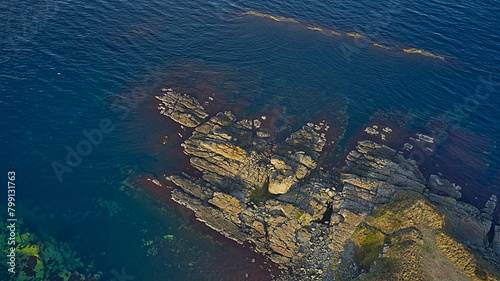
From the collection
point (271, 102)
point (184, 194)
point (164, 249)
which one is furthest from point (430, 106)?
point (164, 249)

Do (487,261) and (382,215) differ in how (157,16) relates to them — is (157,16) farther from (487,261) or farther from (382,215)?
(487,261)

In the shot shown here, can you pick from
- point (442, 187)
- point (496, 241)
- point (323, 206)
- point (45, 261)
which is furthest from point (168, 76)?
point (496, 241)

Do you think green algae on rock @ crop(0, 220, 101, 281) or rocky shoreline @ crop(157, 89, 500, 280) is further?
rocky shoreline @ crop(157, 89, 500, 280)

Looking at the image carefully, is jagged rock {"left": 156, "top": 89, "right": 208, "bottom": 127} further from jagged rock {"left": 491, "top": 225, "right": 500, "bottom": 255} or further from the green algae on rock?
jagged rock {"left": 491, "top": 225, "right": 500, "bottom": 255}

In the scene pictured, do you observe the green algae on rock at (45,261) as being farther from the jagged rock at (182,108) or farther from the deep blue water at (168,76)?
the jagged rock at (182,108)

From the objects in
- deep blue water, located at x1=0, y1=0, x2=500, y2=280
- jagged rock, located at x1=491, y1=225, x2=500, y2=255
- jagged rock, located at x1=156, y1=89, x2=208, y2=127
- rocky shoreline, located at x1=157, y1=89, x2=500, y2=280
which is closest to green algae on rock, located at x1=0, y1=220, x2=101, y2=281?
deep blue water, located at x1=0, y1=0, x2=500, y2=280

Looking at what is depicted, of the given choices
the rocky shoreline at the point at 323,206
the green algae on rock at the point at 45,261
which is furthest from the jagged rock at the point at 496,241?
the green algae on rock at the point at 45,261
